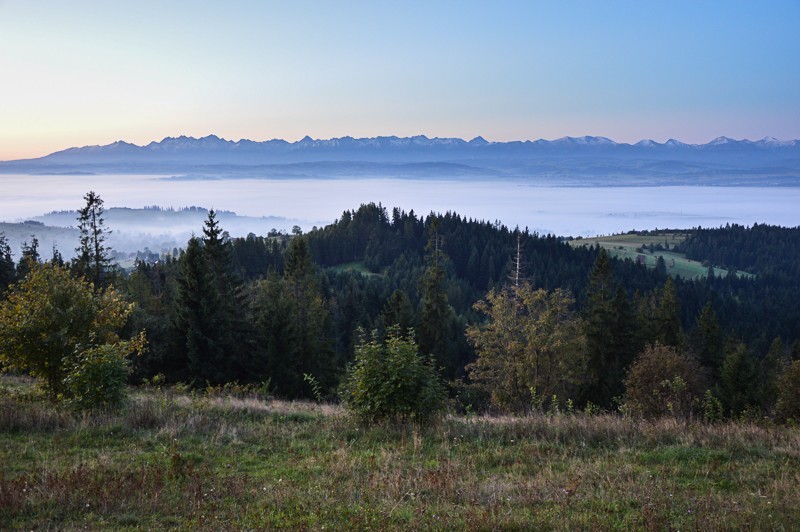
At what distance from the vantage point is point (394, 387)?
489 inches

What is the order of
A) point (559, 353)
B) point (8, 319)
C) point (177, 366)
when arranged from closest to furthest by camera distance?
point (8, 319)
point (559, 353)
point (177, 366)

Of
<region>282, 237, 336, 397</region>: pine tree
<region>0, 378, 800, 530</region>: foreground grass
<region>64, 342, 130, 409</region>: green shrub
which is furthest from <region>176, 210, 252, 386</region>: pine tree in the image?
<region>0, 378, 800, 530</region>: foreground grass

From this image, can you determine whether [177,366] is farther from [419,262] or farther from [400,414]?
[419,262]

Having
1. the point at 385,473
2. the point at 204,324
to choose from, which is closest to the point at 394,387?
the point at 385,473

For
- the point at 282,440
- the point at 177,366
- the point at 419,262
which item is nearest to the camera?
the point at 282,440

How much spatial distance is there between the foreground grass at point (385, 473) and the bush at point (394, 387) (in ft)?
1.64

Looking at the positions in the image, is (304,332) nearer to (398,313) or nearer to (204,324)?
(398,313)

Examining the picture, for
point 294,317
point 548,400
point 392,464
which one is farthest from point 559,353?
point 392,464

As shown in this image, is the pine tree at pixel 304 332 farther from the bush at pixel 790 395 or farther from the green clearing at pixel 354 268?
the green clearing at pixel 354 268

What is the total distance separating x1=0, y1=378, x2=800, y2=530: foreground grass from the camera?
24.8ft

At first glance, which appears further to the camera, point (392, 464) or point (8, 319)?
point (8, 319)

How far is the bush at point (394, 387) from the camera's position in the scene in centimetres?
1252

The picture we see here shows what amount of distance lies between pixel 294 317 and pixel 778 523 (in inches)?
1679

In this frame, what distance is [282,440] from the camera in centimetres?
1176
